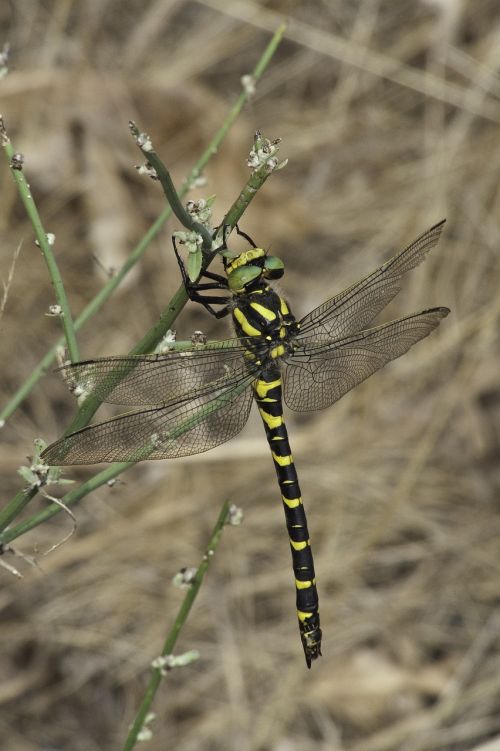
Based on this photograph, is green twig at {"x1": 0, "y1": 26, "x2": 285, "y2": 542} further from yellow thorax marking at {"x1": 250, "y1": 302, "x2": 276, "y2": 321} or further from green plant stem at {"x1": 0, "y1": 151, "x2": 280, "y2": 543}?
yellow thorax marking at {"x1": 250, "y1": 302, "x2": 276, "y2": 321}

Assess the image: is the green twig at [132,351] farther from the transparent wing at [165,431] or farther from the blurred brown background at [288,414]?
the blurred brown background at [288,414]

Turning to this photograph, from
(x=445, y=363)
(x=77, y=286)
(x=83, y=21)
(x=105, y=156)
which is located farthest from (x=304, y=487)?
(x=83, y=21)

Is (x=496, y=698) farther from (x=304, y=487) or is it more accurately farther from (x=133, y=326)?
(x=133, y=326)

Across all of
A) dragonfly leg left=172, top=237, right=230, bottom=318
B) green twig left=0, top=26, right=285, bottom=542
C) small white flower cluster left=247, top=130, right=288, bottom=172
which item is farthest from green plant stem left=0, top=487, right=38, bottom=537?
small white flower cluster left=247, top=130, right=288, bottom=172

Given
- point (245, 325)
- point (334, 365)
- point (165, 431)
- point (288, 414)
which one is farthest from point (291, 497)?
point (288, 414)

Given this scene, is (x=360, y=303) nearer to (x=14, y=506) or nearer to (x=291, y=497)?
(x=291, y=497)
